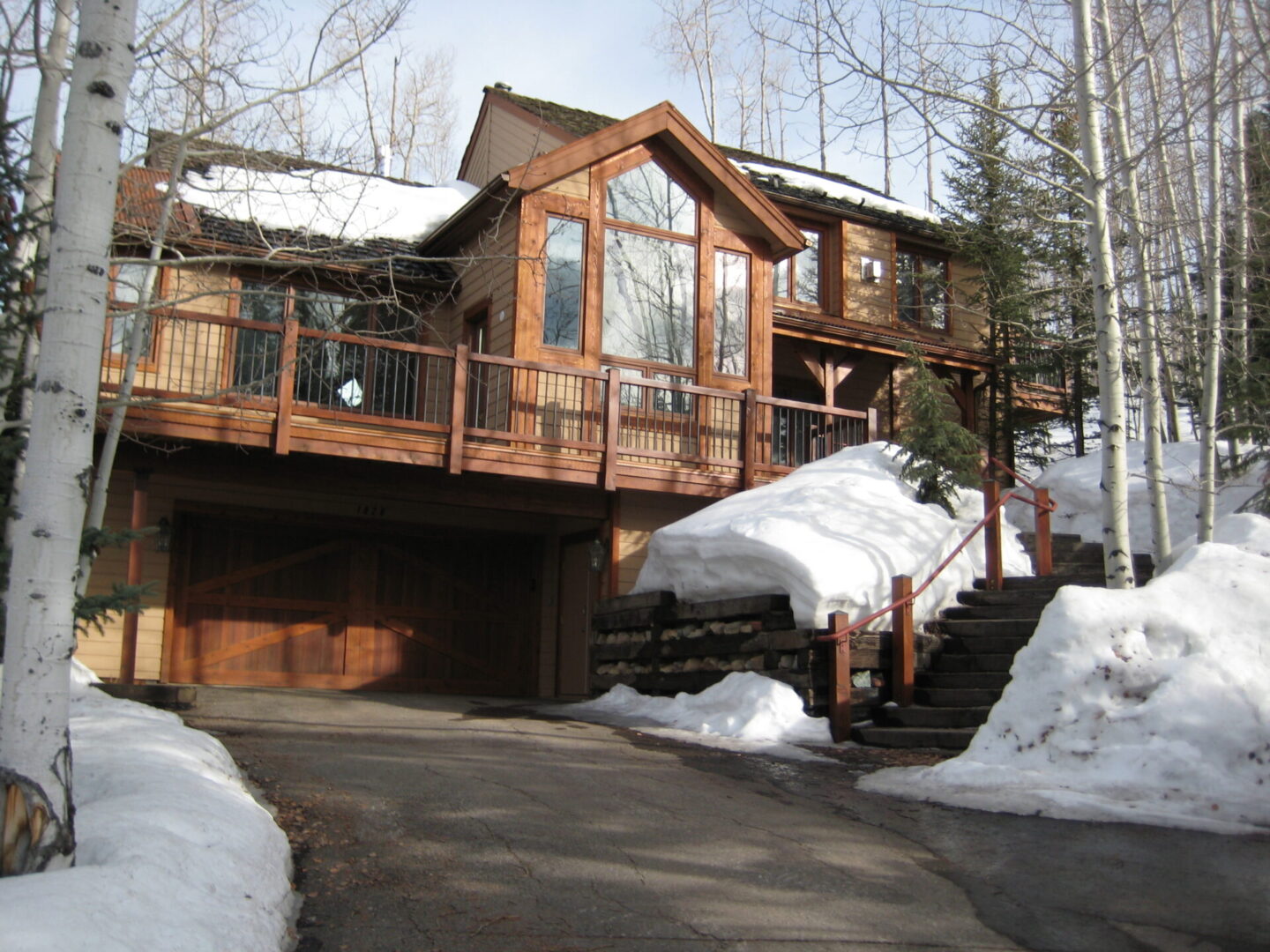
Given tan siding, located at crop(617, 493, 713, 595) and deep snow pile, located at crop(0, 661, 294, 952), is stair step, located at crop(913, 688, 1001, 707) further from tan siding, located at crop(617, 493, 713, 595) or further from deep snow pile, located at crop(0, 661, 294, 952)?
deep snow pile, located at crop(0, 661, 294, 952)

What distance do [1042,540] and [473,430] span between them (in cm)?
604

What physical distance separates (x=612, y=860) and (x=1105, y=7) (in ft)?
29.9

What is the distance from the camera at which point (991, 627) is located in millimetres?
9977

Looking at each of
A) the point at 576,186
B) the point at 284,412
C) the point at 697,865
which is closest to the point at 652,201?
the point at 576,186

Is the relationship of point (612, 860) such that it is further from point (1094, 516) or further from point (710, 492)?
point (1094, 516)

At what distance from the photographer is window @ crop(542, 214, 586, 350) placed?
1441 centimetres

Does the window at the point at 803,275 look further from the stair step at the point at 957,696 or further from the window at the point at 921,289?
the stair step at the point at 957,696

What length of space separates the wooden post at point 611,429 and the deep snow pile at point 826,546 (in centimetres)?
112

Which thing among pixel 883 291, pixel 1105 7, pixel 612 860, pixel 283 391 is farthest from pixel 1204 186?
pixel 612 860

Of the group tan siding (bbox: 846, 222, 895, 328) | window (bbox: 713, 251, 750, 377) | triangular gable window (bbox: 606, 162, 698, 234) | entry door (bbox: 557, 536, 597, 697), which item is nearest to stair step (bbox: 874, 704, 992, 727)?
entry door (bbox: 557, 536, 597, 697)

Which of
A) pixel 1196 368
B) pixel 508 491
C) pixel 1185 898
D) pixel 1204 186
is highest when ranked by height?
pixel 1204 186

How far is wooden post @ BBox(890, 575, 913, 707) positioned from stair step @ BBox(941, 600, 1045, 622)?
1.14 metres

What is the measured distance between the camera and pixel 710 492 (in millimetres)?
13820

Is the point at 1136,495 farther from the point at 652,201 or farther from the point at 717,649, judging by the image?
the point at 717,649
